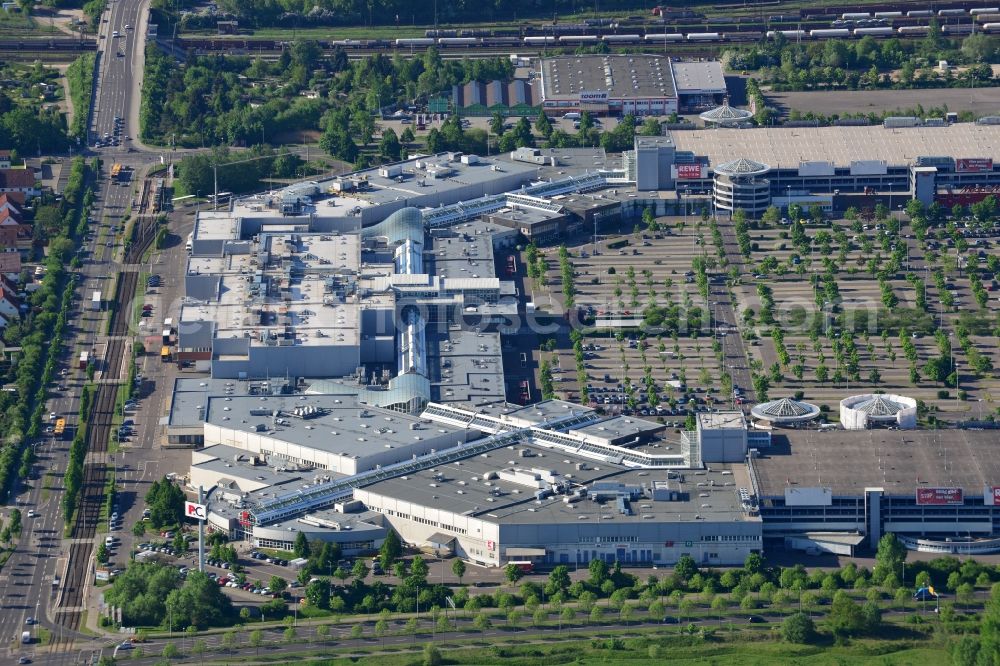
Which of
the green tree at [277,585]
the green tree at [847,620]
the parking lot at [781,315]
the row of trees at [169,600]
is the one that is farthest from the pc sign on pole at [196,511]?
the green tree at [847,620]

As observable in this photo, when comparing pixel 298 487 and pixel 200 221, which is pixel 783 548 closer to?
pixel 298 487

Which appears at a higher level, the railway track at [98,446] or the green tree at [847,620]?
the railway track at [98,446]

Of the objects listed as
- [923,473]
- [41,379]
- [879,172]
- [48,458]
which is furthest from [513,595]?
[879,172]

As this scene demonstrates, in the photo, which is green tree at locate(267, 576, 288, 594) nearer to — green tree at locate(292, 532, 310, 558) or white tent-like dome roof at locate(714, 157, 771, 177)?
green tree at locate(292, 532, 310, 558)

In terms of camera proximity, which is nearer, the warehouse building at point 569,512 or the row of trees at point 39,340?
the warehouse building at point 569,512

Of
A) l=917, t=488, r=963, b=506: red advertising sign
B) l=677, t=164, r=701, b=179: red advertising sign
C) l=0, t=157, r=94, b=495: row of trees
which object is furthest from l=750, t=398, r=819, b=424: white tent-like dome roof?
l=677, t=164, r=701, b=179: red advertising sign

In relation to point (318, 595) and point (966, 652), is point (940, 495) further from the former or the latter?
point (318, 595)

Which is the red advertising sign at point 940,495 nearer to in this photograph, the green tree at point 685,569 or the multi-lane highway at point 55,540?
the green tree at point 685,569
